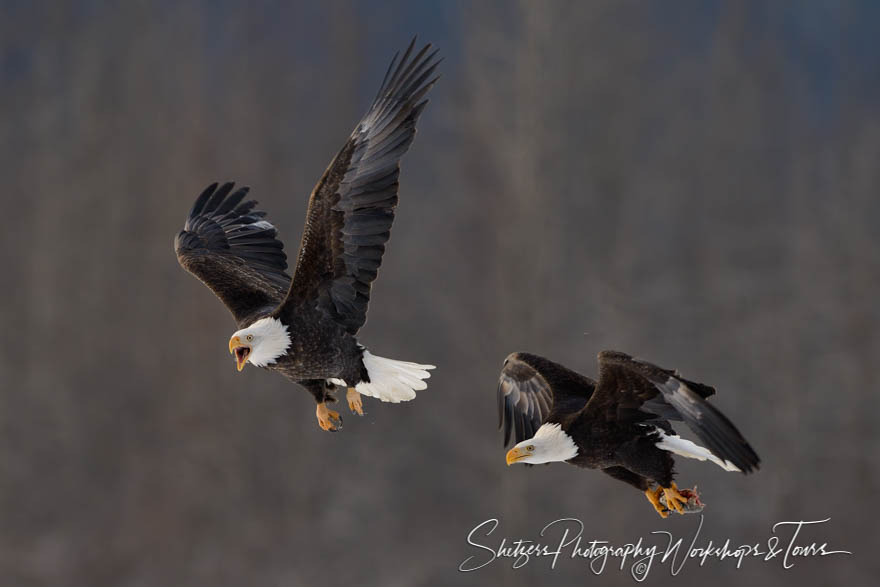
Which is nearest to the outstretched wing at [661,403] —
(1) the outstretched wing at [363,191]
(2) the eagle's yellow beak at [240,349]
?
(1) the outstretched wing at [363,191]

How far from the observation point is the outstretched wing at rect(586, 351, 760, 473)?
13.8ft

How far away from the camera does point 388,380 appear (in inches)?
218

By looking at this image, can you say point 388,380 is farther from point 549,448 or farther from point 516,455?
point 549,448

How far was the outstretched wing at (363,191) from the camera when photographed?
5156mm

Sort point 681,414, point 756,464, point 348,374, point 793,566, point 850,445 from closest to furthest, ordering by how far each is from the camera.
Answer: point 756,464
point 681,414
point 348,374
point 793,566
point 850,445

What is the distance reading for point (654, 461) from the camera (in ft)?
16.1

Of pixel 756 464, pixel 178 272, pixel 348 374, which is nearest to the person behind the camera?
pixel 756 464

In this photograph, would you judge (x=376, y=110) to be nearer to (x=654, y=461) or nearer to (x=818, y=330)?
(x=654, y=461)

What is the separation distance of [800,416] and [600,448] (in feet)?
33.3

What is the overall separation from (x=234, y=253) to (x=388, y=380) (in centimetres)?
144

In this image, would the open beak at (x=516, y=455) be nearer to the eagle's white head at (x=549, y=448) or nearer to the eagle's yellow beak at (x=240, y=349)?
the eagle's white head at (x=549, y=448)

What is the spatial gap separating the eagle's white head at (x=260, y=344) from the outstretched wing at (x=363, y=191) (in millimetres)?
134

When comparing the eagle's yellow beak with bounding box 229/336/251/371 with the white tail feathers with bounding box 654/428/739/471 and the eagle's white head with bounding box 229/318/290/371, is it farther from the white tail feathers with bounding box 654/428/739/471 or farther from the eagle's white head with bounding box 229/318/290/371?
the white tail feathers with bounding box 654/428/739/471

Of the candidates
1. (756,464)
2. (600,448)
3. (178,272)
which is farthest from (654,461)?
(178,272)
